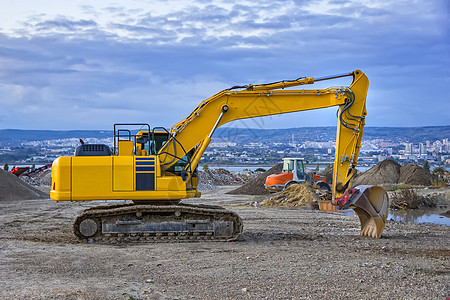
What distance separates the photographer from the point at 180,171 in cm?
1245

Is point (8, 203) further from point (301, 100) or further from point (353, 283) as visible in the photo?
point (353, 283)

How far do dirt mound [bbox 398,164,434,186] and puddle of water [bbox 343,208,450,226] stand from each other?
1207cm

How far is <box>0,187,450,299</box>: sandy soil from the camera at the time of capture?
727cm

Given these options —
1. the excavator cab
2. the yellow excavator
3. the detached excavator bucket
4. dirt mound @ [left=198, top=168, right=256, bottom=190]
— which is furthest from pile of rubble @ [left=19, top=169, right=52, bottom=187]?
the detached excavator bucket

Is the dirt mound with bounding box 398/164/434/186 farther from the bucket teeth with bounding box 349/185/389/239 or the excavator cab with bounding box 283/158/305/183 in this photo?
the bucket teeth with bounding box 349/185/389/239

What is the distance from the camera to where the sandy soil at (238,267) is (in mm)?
7266

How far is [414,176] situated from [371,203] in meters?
23.6

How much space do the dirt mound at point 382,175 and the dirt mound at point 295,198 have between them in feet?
39.5

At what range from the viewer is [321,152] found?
124ft

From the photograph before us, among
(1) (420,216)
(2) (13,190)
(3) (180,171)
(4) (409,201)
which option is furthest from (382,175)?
(3) (180,171)

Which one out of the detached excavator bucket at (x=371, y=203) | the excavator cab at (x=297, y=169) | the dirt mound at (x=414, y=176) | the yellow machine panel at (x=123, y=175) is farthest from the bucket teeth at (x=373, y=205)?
the dirt mound at (x=414, y=176)

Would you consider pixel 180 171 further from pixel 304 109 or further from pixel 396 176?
pixel 396 176

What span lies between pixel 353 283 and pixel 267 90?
6.17 m

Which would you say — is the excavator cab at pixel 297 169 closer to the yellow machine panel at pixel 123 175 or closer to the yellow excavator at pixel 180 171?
the yellow excavator at pixel 180 171
